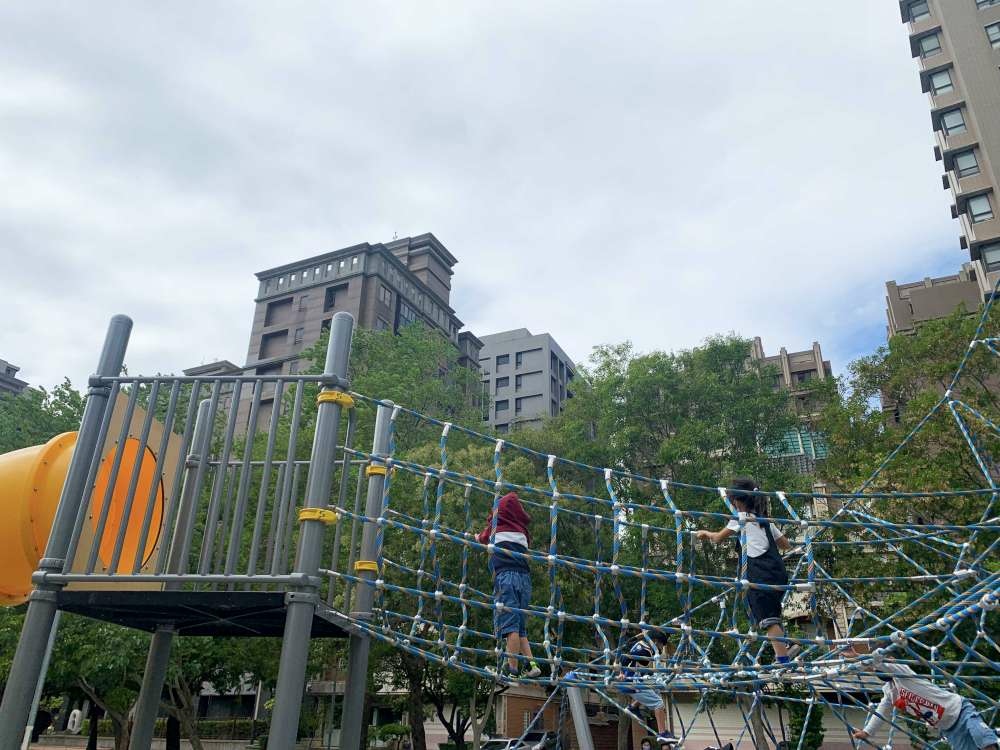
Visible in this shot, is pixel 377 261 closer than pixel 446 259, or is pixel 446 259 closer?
pixel 377 261

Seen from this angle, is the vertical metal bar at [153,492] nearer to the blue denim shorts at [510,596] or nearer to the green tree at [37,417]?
the blue denim shorts at [510,596]

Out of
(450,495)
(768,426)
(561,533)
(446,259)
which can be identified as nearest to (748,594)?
(450,495)

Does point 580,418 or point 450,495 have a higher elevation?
point 580,418

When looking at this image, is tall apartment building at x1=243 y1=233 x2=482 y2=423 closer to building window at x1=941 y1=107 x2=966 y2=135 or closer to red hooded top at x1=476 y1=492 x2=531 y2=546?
building window at x1=941 y1=107 x2=966 y2=135

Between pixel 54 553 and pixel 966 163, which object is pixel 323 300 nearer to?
pixel 966 163

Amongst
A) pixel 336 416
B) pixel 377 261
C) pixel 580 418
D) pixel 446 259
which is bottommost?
pixel 336 416

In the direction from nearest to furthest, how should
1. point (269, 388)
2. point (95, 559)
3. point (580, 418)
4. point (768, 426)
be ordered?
point (95, 559)
point (768, 426)
point (580, 418)
point (269, 388)

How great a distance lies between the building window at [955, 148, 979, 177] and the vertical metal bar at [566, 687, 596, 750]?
36.5m

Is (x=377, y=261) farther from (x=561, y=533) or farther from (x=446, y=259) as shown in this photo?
(x=561, y=533)

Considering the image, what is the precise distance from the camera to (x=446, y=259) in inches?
2549

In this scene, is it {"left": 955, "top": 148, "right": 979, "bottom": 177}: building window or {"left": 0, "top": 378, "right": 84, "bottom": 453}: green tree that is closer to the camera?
{"left": 0, "top": 378, "right": 84, "bottom": 453}: green tree

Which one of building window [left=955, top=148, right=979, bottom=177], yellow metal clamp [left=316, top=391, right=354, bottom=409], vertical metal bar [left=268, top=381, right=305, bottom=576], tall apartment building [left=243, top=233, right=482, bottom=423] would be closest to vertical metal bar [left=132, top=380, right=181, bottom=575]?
vertical metal bar [left=268, top=381, right=305, bottom=576]

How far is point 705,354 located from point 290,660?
21.6 metres

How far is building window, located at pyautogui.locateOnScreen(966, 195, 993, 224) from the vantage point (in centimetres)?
3269
